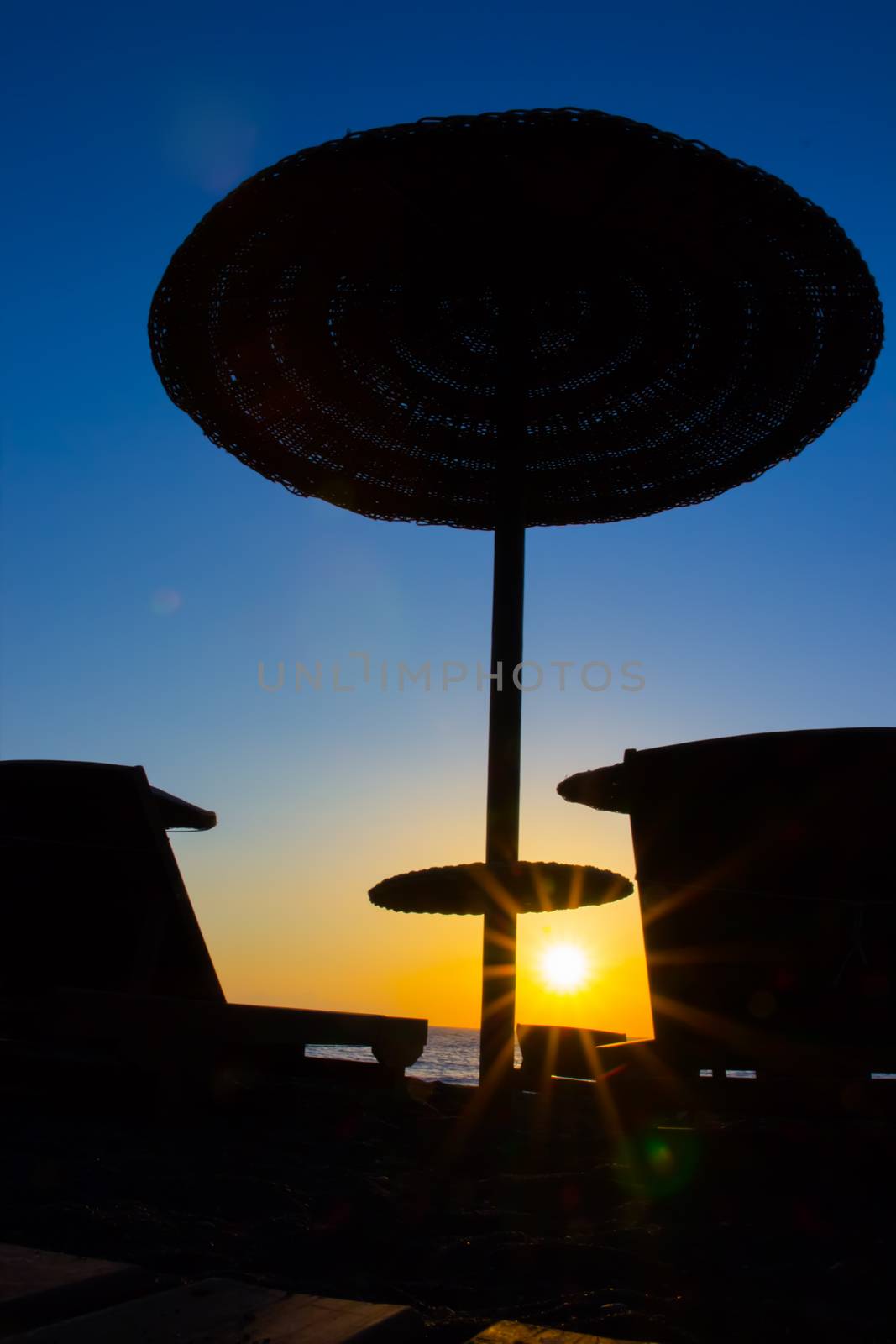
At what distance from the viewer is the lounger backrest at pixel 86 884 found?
226 inches

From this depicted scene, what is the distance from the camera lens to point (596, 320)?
8.02 m

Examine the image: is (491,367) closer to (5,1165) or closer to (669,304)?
(669,304)

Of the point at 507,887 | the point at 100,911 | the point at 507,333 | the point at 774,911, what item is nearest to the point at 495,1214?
the point at 774,911

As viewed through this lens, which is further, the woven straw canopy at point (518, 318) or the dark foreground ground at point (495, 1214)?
the woven straw canopy at point (518, 318)

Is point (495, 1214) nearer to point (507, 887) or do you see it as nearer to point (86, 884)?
point (507, 887)

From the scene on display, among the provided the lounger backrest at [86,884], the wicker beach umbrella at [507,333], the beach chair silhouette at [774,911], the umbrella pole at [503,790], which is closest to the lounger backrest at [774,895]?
the beach chair silhouette at [774,911]

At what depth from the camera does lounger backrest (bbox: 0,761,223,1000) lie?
18.8 feet

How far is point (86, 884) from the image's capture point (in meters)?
5.88

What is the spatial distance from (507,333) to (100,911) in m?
4.85

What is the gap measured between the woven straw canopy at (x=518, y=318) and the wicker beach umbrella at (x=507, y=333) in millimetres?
18

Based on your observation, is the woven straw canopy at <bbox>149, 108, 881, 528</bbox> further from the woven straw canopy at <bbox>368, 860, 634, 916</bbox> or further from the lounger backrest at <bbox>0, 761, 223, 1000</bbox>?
the lounger backrest at <bbox>0, 761, 223, 1000</bbox>

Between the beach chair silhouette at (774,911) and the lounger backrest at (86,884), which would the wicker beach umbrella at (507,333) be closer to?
the beach chair silhouette at (774,911)

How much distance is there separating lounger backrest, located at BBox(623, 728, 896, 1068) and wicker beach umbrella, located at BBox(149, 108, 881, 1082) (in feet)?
4.21

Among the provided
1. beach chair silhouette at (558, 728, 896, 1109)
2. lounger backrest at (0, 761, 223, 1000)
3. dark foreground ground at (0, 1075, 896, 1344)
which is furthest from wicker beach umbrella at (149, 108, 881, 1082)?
dark foreground ground at (0, 1075, 896, 1344)
